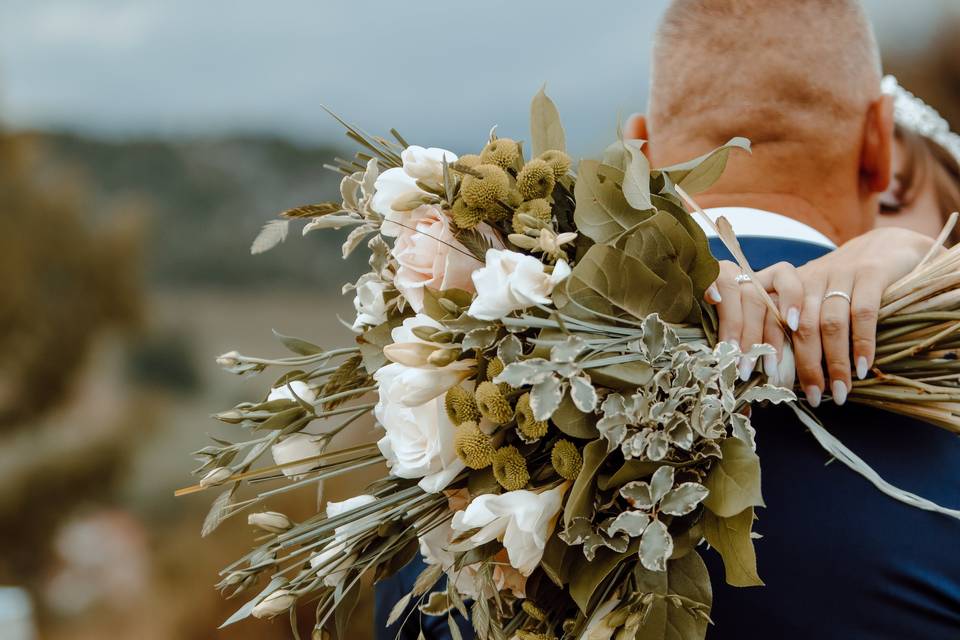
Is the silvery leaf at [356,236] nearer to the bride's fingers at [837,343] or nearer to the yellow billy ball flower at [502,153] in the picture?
the yellow billy ball flower at [502,153]

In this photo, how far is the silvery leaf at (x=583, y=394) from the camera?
74 centimetres

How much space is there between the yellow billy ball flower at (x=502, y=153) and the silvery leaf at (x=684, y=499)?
1.17 ft

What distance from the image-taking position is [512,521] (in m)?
0.80

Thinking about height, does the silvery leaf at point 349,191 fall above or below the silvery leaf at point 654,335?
above

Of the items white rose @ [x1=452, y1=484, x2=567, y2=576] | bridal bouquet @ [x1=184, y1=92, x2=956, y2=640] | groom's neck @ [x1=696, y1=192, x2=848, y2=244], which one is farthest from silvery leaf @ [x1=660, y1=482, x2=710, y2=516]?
groom's neck @ [x1=696, y1=192, x2=848, y2=244]

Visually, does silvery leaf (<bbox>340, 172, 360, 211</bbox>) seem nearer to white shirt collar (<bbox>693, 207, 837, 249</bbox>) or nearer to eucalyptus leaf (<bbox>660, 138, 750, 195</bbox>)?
eucalyptus leaf (<bbox>660, 138, 750, 195</bbox>)

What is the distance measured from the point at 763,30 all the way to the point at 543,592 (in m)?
0.81

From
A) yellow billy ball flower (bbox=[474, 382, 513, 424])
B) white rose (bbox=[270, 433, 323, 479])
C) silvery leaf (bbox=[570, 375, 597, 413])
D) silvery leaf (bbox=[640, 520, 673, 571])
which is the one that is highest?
silvery leaf (bbox=[570, 375, 597, 413])

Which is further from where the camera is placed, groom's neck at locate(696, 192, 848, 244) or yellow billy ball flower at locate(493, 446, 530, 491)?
groom's neck at locate(696, 192, 848, 244)

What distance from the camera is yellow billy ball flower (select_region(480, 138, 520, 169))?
34.7 inches

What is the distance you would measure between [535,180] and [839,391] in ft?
1.19

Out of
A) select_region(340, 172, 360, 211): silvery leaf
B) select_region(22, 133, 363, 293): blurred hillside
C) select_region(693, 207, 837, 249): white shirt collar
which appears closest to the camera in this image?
select_region(340, 172, 360, 211): silvery leaf

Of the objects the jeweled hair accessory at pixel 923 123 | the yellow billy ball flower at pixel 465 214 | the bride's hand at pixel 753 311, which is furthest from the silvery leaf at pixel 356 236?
the jeweled hair accessory at pixel 923 123

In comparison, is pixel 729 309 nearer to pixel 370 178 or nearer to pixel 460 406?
pixel 460 406
